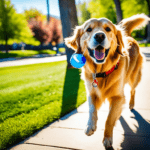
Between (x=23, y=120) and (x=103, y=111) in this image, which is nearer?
(x=23, y=120)

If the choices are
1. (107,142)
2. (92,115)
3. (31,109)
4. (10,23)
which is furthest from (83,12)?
(107,142)

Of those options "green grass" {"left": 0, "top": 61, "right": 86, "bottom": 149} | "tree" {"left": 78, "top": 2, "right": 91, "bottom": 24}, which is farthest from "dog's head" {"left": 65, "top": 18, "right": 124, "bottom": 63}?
"tree" {"left": 78, "top": 2, "right": 91, "bottom": 24}

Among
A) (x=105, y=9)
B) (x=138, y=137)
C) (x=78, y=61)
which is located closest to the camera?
(x=138, y=137)

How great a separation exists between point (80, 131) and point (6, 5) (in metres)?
28.2

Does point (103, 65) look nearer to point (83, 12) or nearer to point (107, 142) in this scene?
point (107, 142)

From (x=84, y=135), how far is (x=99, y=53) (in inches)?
51.6

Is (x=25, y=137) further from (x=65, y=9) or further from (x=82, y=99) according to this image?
(x=65, y=9)

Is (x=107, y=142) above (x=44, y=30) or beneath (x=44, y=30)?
beneath

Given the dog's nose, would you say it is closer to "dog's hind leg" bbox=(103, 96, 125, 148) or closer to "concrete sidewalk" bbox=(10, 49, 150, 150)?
"dog's hind leg" bbox=(103, 96, 125, 148)

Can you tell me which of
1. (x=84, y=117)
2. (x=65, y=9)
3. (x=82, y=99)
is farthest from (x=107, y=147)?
(x=65, y=9)

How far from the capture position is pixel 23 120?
9.77 ft

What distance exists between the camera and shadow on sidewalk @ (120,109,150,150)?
2.07m

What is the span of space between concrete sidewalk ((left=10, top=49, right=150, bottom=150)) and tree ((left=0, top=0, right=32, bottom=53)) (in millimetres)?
26247

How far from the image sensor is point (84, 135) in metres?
2.39
